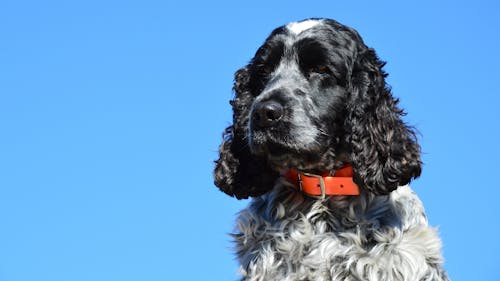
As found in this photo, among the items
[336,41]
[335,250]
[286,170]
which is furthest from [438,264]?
Result: [336,41]

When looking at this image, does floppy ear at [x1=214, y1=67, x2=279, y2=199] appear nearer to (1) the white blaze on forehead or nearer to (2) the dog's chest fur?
(2) the dog's chest fur

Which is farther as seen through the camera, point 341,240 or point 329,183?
point 329,183

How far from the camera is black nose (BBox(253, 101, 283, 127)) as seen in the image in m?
6.50

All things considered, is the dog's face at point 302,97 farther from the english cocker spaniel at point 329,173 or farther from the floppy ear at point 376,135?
the floppy ear at point 376,135

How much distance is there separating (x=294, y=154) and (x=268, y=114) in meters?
0.40

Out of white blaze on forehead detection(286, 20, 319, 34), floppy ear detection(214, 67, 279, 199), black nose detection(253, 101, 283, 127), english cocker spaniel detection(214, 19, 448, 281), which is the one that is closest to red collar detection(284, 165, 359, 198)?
english cocker spaniel detection(214, 19, 448, 281)

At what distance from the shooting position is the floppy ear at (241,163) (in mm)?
7090

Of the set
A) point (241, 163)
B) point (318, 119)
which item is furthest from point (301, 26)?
point (241, 163)

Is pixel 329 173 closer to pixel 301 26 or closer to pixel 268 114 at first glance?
pixel 268 114

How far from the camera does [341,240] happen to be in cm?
646

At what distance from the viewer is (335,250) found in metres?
6.41

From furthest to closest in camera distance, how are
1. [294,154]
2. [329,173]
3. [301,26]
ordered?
[301,26]
[329,173]
[294,154]

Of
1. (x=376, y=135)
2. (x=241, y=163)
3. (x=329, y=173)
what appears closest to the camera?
(x=329, y=173)

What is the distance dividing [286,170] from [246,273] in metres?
0.95
